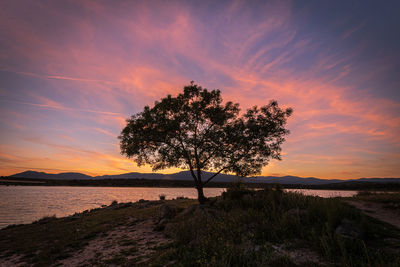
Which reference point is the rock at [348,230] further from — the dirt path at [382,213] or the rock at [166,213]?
the rock at [166,213]

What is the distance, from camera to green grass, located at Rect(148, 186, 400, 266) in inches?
220

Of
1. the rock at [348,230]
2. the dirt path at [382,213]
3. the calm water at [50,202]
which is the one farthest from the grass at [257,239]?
the calm water at [50,202]

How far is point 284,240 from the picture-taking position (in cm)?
716

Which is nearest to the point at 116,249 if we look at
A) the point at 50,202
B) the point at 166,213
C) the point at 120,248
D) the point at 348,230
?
the point at 120,248

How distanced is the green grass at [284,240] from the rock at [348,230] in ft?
0.49

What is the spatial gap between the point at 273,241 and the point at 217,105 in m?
14.1

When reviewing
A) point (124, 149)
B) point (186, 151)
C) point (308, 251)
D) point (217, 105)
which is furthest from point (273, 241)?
point (124, 149)

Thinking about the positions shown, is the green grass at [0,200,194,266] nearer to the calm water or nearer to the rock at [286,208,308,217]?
the calm water

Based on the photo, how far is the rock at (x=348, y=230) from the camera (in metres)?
6.67

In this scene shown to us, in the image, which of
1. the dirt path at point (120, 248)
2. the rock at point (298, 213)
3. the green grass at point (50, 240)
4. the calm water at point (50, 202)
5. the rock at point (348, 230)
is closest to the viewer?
the rock at point (348, 230)

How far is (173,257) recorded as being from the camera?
281 inches

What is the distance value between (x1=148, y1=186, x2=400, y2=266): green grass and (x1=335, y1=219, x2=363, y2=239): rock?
150 mm

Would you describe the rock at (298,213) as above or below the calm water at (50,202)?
above

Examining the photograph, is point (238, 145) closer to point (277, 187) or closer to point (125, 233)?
point (277, 187)
